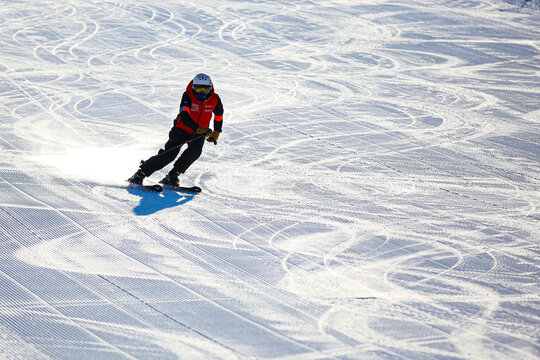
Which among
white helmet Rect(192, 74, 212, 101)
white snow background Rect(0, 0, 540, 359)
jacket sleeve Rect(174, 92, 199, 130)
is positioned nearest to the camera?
white snow background Rect(0, 0, 540, 359)

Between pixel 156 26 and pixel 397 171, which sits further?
pixel 156 26

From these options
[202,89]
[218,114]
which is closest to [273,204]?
[218,114]

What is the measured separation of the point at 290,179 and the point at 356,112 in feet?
12.9

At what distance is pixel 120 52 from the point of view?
1554 centimetres

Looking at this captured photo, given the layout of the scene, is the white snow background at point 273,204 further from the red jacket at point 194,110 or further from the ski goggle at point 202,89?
the ski goggle at point 202,89

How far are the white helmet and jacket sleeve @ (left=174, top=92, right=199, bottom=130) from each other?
14cm

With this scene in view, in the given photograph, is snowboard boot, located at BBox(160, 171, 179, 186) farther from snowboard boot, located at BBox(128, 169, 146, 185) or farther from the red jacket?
the red jacket

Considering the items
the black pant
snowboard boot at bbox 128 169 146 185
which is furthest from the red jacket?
snowboard boot at bbox 128 169 146 185

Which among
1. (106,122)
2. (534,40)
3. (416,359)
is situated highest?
(534,40)

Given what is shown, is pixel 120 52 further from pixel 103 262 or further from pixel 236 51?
pixel 103 262

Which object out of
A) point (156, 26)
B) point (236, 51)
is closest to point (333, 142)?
point (236, 51)

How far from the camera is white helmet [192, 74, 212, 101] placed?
7.71 meters

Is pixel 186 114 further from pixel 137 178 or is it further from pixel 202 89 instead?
pixel 137 178

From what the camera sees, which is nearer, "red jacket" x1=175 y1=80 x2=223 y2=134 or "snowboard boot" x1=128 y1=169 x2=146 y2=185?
"red jacket" x1=175 y1=80 x2=223 y2=134
